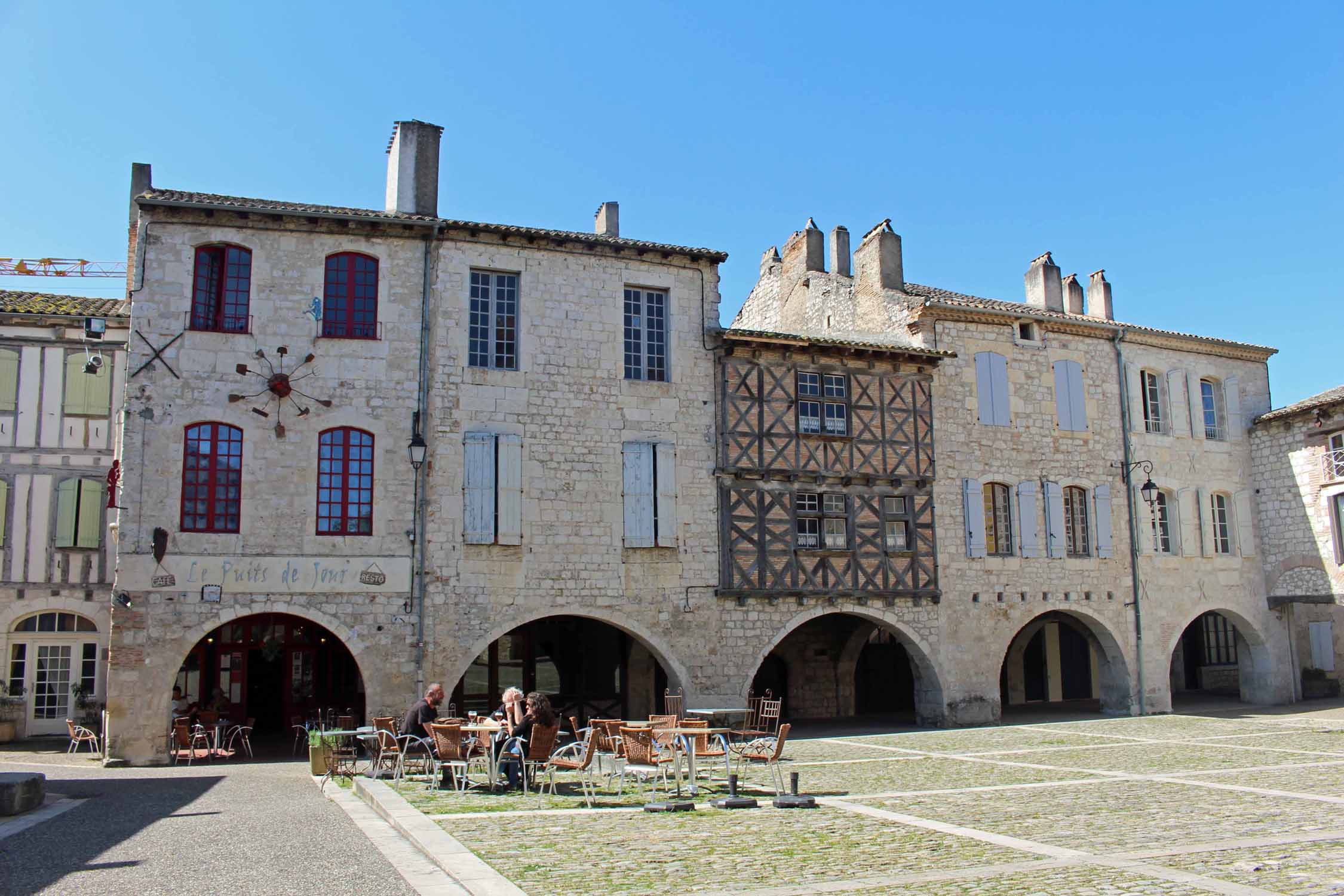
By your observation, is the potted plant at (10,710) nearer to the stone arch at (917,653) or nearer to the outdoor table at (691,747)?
the stone arch at (917,653)

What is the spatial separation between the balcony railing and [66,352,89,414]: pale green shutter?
76.1 ft

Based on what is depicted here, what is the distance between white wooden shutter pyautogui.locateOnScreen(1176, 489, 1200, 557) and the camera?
68.7 feet

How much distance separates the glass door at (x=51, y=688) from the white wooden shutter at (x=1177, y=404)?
68.8ft

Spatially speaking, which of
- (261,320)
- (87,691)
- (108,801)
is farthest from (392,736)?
(87,691)

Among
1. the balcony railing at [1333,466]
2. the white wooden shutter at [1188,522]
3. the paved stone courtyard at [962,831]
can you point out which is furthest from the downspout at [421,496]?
the balcony railing at [1333,466]

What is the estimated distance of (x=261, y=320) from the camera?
1527cm

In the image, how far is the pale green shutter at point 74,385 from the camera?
1848 centimetres

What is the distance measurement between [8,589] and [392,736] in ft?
34.4

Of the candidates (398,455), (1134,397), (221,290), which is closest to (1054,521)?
(1134,397)

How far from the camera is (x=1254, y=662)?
71.7 ft

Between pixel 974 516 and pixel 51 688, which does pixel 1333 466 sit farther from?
pixel 51 688

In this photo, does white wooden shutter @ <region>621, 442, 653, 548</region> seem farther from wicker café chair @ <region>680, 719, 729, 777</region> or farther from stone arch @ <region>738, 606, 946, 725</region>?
wicker café chair @ <region>680, 719, 729, 777</region>

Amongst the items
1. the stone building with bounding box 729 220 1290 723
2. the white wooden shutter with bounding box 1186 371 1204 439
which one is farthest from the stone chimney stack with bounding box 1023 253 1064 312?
the white wooden shutter with bounding box 1186 371 1204 439

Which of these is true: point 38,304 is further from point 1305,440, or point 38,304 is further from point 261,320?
point 1305,440
